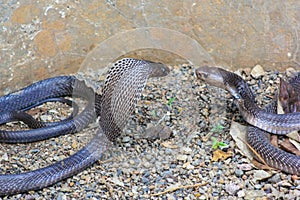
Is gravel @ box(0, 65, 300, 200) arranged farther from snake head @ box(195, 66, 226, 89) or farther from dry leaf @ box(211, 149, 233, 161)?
snake head @ box(195, 66, 226, 89)

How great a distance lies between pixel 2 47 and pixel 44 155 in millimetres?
963

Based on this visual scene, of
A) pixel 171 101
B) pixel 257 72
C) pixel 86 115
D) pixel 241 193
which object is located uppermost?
pixel 257 72

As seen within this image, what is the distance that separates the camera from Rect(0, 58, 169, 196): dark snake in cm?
378

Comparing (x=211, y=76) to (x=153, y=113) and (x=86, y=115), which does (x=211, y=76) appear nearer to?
(x=153, y=113)

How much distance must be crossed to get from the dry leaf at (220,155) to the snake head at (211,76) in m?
0.59

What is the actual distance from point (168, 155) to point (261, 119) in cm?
68

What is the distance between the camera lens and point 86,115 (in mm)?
4457

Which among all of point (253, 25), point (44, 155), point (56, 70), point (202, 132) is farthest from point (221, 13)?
point (44, 155)

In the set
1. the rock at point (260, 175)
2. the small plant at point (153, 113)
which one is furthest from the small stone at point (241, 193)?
the small plant at point (153, 113)

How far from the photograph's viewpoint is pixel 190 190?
3723mm

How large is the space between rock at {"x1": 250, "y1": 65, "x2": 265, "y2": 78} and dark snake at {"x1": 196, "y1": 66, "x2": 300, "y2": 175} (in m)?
0.29

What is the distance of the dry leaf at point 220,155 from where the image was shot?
3969 mm

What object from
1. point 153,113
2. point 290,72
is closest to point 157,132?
point 153,113

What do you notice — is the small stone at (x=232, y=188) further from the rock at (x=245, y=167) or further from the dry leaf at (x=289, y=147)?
the dry leaf at (x=289, y=147)
